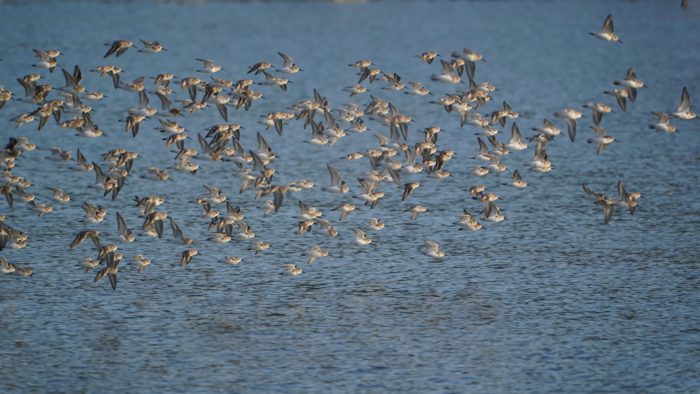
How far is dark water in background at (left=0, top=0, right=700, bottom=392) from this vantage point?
15.9 metres

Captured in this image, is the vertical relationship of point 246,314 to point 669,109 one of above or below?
below

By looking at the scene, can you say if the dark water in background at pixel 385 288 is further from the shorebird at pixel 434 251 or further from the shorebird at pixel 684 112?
the shorebird at pixel 684 112

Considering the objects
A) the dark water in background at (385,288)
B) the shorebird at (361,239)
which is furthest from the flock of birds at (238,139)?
the dark water in background at (385,288)

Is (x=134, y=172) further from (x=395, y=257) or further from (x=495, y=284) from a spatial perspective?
(x=495, y=284)

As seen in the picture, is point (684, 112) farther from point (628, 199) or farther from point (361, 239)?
point (361, 239)

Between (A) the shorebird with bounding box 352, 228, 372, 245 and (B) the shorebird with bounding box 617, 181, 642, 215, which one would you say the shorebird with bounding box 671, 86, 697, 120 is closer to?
(B) the shorebird with bounding box 617, 181, 642, 215

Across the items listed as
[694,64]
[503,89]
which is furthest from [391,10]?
[503,89]

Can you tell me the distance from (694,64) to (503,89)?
35.3 feet

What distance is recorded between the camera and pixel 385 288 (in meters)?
19.4

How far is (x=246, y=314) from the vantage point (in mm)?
18062

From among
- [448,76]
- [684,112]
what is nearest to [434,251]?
[448,76]

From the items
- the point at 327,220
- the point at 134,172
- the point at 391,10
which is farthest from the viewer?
the point at 391,10

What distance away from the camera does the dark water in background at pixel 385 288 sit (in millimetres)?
15945

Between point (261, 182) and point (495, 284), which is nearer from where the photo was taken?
point (495, 284)
